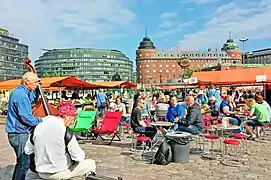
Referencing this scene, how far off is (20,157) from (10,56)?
102m

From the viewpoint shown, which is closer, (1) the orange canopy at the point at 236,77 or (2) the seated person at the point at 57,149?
(2) the seated person at the point at 57,149

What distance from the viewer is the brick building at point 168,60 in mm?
138875

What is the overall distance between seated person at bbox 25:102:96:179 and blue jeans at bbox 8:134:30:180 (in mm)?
772

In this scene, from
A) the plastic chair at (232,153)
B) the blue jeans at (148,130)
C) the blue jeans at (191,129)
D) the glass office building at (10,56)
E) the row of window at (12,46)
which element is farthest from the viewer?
the row of window at (12,46)

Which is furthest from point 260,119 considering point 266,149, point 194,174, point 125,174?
point 125,174

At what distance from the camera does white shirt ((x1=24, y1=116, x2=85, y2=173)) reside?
3.46m

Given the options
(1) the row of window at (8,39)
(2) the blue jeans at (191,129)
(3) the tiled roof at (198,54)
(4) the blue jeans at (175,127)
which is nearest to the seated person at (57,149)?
(2) the blue jeans at (191,129)

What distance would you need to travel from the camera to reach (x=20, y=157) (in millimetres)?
4363

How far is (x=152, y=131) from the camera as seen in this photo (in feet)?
28.0

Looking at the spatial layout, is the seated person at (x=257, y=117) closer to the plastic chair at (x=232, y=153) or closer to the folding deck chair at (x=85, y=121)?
the plastic chair at (x=232, y=153)

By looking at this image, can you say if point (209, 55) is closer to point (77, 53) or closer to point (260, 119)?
point (77, 53)

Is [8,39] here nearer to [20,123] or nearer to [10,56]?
[10,56]

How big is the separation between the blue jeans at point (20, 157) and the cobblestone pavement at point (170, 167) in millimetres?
1949

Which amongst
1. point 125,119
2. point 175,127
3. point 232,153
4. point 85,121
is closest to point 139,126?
point 175,127
